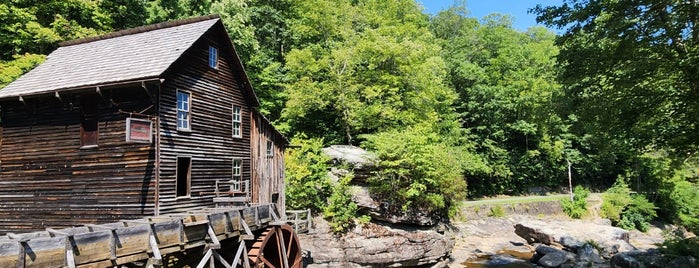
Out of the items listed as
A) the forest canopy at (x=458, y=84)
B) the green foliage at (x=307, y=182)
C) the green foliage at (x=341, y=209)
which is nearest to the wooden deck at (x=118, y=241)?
the green foliage at (x=341, y=209)

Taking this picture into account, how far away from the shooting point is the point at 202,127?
13.8 meters

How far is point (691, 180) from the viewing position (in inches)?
1419

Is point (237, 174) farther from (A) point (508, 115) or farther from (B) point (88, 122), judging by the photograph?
(A) point (508, 115)

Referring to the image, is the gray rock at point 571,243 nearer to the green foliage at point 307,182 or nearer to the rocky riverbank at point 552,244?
the rocky riverbank at point 552,244

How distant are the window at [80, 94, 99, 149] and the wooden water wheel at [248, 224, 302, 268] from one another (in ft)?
19.7

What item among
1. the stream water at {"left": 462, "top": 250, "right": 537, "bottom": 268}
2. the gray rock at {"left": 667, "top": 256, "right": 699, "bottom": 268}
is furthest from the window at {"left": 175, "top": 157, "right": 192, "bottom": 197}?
the gray rock at {"left": 667, "top": 256, "right": 699, "bottom": 268}

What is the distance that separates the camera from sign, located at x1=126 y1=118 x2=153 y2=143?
10.4m

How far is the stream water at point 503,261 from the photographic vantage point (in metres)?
19.8

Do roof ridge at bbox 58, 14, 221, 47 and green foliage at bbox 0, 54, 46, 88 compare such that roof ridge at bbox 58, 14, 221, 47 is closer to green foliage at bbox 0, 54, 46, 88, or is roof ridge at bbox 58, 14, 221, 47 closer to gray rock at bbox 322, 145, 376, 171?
green foliage at bbox 0, 54, 46, 88

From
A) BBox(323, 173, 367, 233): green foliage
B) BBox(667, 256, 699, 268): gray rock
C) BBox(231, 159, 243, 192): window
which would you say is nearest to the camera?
BBox(667, 256, 699, 268): gray rock

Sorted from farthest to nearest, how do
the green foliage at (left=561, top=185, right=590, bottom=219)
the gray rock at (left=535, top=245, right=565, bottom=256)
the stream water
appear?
1. the green foliage at (left=561, top=185, right=590, bottom=219)
2. the gray rock at (left=535, top=245, right=565, bottom=256)
3. the stream water

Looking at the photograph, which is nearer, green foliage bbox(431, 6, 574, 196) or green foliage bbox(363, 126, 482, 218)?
green foliage bbox(363, 126, 482, 218)

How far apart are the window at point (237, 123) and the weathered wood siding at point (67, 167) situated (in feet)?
14.1

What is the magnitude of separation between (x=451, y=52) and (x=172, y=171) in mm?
31702
